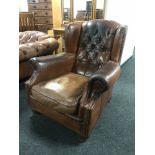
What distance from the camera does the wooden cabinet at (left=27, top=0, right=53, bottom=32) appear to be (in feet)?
12.1

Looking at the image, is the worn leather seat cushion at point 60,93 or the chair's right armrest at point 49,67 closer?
the worn leather seat cushion at point 60,93

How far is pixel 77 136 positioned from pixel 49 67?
75cm

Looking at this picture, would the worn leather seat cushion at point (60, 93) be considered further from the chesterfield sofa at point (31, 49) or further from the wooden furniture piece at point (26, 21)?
the wooden furniture piece at point (26, 21)

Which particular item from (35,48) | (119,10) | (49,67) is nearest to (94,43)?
(49,67)

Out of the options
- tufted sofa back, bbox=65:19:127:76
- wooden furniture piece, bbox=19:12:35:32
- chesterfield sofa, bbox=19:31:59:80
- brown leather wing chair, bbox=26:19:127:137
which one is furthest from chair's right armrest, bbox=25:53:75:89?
wooden furniture piece, bbox=19:12:35:32

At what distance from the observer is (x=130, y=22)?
3.00 meters

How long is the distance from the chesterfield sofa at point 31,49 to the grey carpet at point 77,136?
0.55 metres

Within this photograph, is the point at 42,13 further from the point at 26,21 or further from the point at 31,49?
the point at 31,49

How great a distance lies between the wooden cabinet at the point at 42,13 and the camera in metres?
3.70

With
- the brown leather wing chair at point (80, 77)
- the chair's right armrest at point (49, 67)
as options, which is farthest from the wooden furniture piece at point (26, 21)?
the chair's right armrest at point (49, 67)

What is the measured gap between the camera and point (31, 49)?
7.04 ft

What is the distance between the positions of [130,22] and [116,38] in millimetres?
1638
